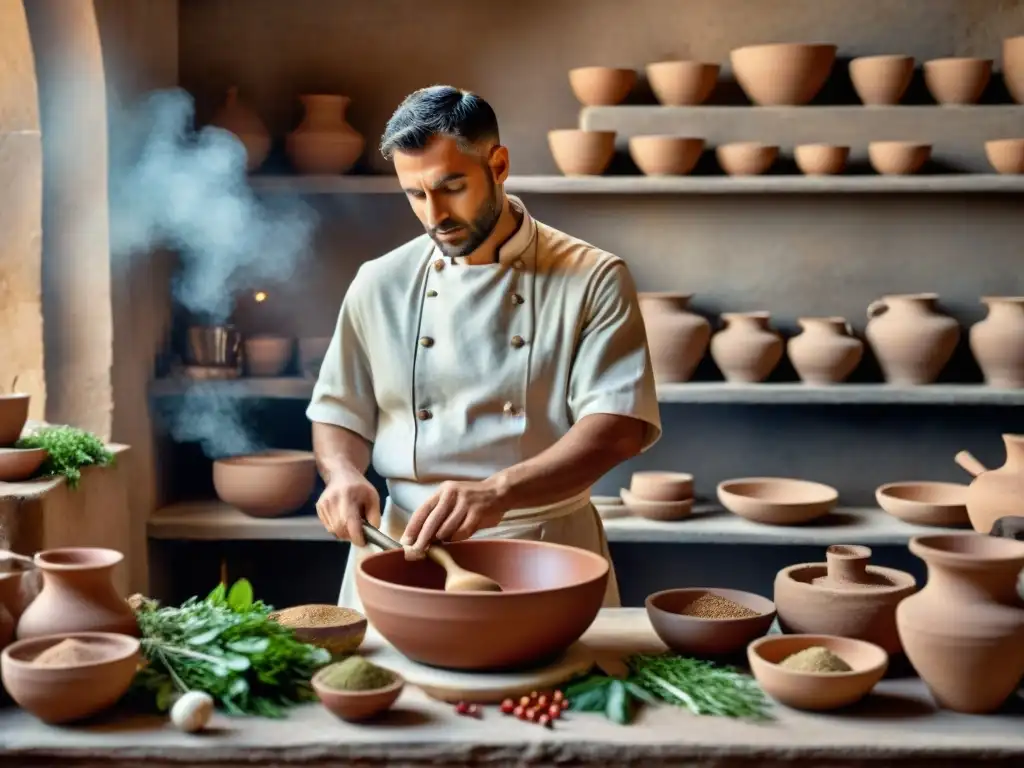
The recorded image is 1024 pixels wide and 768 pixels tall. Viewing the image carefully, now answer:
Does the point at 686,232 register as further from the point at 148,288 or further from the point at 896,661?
the point at 896,661

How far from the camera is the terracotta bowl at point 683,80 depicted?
464cm

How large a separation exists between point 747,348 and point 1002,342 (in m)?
0.89

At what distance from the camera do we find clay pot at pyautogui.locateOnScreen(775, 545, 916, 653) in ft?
6.77

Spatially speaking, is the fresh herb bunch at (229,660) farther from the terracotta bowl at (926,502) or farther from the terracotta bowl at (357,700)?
the terracotta bowl at (926,502)

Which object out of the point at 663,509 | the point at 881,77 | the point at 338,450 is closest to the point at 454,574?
the point at 338,450

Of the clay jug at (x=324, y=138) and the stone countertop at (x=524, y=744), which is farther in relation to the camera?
the clay jug at (x=324, y=138)

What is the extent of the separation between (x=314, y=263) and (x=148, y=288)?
66cm

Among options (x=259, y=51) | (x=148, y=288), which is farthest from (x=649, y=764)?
(x=259, y=51)

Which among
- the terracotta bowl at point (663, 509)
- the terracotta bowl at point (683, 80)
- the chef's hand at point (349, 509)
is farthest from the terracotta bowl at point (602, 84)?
the chef's hand at point (349, 509)

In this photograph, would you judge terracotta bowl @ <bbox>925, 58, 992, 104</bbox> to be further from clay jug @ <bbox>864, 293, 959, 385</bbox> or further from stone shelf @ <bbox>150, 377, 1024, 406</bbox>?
stone shelf @ <bbox>150, 377, 1024, 406</bbox>

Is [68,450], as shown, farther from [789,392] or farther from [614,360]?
[789,392]

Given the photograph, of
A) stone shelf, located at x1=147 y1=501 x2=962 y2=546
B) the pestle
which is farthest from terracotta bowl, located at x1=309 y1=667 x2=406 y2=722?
stone shelf, located at x1=147 y1=501 x2=962 y2=546

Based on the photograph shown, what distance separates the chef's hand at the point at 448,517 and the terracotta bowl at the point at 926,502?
2.60 meters

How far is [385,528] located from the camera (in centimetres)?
294
